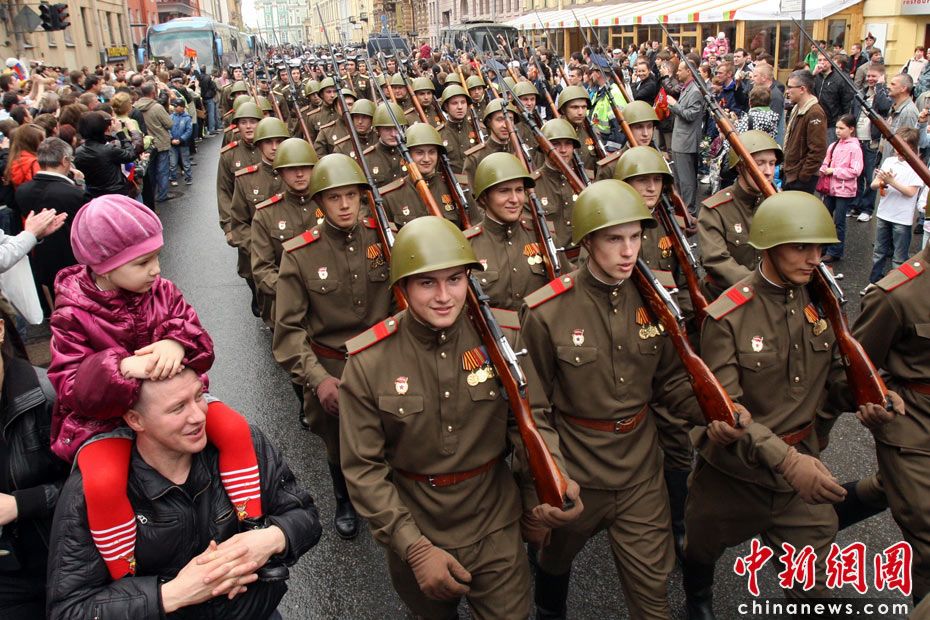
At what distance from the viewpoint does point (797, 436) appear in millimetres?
3580

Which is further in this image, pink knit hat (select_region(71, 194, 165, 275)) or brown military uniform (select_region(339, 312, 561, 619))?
brown military uniform (select_region(339, 312, 561, 619))

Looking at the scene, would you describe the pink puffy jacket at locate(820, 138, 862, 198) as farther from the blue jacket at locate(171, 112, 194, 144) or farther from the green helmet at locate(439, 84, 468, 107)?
the blue jacket at locate(171, 112, 194, 144)

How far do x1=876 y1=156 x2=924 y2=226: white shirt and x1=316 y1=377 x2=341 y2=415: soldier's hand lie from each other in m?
6.24

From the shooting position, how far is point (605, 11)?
3145cm

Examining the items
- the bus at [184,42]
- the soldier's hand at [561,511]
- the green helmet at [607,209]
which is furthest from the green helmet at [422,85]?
the bus at [184,42]

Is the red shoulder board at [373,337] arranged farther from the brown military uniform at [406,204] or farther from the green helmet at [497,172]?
the brown military uniform at [406,204]

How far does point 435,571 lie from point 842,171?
313 inches

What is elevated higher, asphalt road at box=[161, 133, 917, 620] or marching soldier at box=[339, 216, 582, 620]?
marching soldier at box=[339, 216, 582, 620]

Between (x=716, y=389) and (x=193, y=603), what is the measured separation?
7.22 feet

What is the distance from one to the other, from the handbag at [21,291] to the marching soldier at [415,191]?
290 centimetres

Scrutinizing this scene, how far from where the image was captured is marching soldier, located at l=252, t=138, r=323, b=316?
5.75 metres

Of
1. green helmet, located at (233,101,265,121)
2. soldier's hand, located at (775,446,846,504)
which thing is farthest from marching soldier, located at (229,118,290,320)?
soldier's hand, located at (775,446,846,504)

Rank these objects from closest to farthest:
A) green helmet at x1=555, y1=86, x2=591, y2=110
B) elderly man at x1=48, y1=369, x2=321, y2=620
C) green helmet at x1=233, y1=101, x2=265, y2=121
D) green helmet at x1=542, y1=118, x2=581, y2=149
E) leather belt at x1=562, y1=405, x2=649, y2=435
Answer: elderly man at x1=48, y1=369, x2=321, y2=620 → leather belt at x1=562, y1=405, x2=649, y2=435 → green helmet at x1=542, y1=118, x2=581, y2=149 → green helmet at x1=555, y1=86, x2=591, y2=110 → green helmet at x1=233, y1=101, x2=265, y2=121

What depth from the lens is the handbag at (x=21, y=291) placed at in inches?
213
